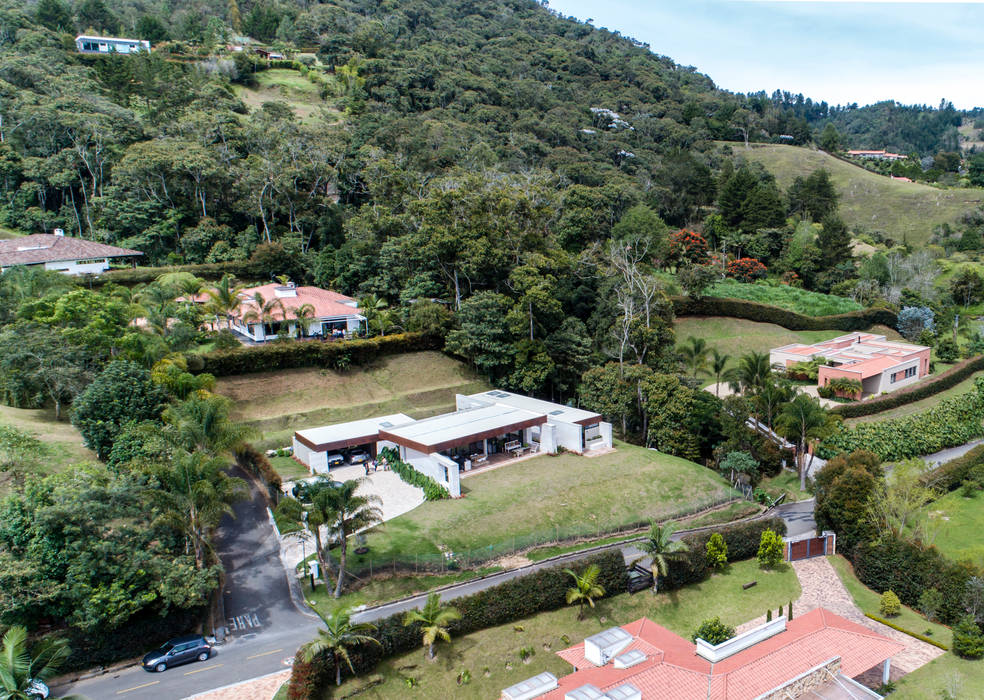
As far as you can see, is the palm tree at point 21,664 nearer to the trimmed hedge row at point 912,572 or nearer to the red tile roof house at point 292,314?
the trimmed hedge row at point 912,572

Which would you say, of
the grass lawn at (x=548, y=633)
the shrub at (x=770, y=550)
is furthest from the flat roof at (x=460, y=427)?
the shrub at (x=770, y=550)

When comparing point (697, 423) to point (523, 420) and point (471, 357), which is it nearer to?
point (523, 420)

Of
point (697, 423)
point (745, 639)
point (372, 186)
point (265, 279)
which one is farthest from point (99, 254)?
point (745, 639)

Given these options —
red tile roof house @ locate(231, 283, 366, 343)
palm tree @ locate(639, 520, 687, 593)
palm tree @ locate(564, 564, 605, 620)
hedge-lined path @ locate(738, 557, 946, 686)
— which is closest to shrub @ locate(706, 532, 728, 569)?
palm tree @ locate(639, 520, 687, 593)

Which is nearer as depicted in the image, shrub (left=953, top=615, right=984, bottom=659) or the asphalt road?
the asphalt road

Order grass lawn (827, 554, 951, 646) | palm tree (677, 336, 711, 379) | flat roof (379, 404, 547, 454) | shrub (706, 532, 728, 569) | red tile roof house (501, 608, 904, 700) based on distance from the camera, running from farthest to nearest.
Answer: palm tree (677, 336, 711, 379) → flat roof (379, 404, 547, 454) → shrub (706, 532, 728, 569) → grass lawn (827, 554, 951, 646) → red tile roof house (501, 608, 904, 700)

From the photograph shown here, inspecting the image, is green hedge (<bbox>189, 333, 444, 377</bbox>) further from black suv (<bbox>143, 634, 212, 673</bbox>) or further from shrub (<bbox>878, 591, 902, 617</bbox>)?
shrub (<bbox>878, 591, 902, 617</bbox>)
